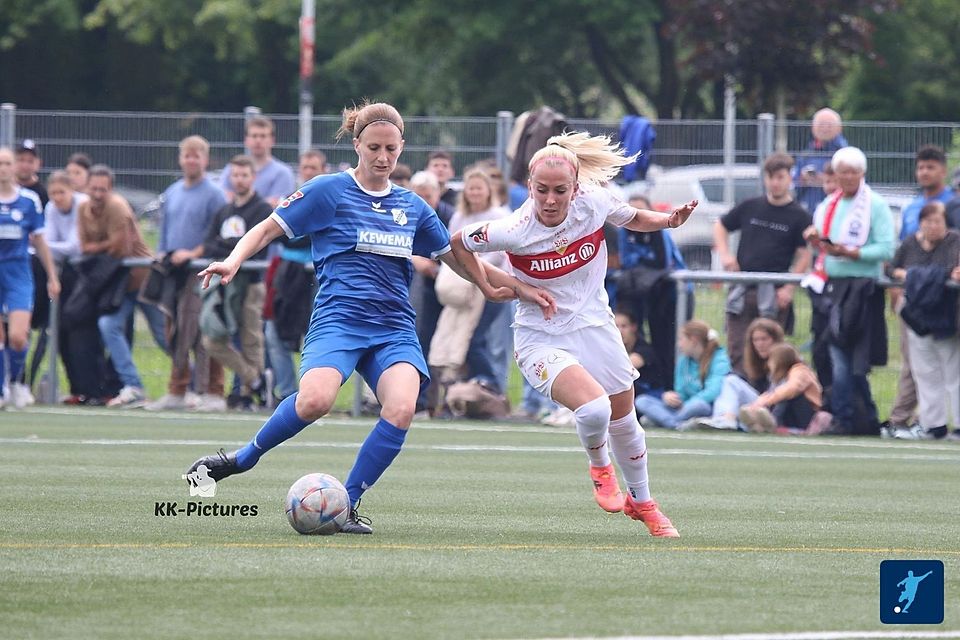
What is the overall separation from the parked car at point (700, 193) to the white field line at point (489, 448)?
4.01 metres

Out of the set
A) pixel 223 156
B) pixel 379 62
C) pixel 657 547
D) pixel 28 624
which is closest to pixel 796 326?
pixel 223 156

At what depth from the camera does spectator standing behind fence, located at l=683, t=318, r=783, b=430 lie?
13.9 meters

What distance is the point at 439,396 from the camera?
15047mm

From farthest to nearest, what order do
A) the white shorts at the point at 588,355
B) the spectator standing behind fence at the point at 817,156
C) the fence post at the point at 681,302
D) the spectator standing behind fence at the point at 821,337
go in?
1. the spectator standing behind fence at the point at 817,156
2. the fence post at the point at 681,302
3. the spectator standing behind fence at the point at 821,337
4. the white shorts at the point at 588,355

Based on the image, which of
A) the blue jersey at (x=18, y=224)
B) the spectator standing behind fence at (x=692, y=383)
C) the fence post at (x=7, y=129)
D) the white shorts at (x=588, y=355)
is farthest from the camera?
the fence post at (x=7, y=129)

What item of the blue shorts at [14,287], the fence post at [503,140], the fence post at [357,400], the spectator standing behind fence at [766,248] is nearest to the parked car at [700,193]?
the spectator standing behind fence at [766,248]

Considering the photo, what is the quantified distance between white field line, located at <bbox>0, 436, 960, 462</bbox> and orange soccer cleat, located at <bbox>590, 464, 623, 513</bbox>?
3.98 meters

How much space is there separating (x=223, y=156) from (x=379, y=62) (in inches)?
1075

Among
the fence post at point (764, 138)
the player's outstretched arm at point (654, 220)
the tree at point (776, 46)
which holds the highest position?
the tree at point (776, 46)

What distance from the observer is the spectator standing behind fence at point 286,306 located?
14625 mm

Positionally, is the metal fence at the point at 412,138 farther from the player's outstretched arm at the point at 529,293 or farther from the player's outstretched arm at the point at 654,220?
the player's outstretched arm at the point at 529,293

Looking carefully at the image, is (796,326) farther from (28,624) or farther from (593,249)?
(28,624)

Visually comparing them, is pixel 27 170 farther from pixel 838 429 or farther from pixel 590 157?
pixel 590 157

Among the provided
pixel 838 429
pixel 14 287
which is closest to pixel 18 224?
pixel 14 287
